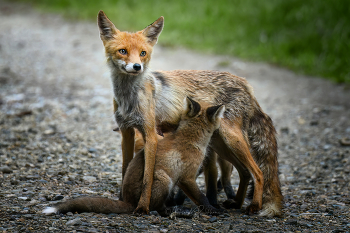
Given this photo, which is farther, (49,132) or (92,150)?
(49,132)

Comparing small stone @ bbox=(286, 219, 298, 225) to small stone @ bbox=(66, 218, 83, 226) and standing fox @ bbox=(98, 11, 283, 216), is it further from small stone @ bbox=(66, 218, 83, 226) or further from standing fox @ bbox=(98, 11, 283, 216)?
small stone @ bbox=(66, 218, 83, 226)

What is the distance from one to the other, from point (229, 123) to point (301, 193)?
167 centimetres

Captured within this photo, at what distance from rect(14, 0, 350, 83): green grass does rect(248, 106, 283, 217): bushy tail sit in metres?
7.00

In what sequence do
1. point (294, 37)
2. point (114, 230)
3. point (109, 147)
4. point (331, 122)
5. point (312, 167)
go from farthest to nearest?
point (294, 37) → point (331, 122) → point (109, 147) → point (312, 167) → point (114, 230)

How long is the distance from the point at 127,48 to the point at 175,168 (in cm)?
156

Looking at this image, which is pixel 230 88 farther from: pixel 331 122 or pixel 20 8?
pixel 20 8

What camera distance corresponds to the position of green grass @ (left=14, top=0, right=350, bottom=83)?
1270 cm

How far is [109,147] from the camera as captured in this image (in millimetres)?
7070

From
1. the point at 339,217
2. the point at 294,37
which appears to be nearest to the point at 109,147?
the point at 339,217

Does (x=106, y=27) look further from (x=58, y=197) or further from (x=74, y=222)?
(x=74, y=222)

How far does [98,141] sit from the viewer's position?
287 inches

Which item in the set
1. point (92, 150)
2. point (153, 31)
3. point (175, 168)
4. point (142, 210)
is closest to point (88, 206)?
point (142, 210)

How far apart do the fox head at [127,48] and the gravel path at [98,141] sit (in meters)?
0.40

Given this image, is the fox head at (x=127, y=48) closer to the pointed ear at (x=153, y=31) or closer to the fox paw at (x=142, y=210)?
the pointed ear at (x=153, y=31)
